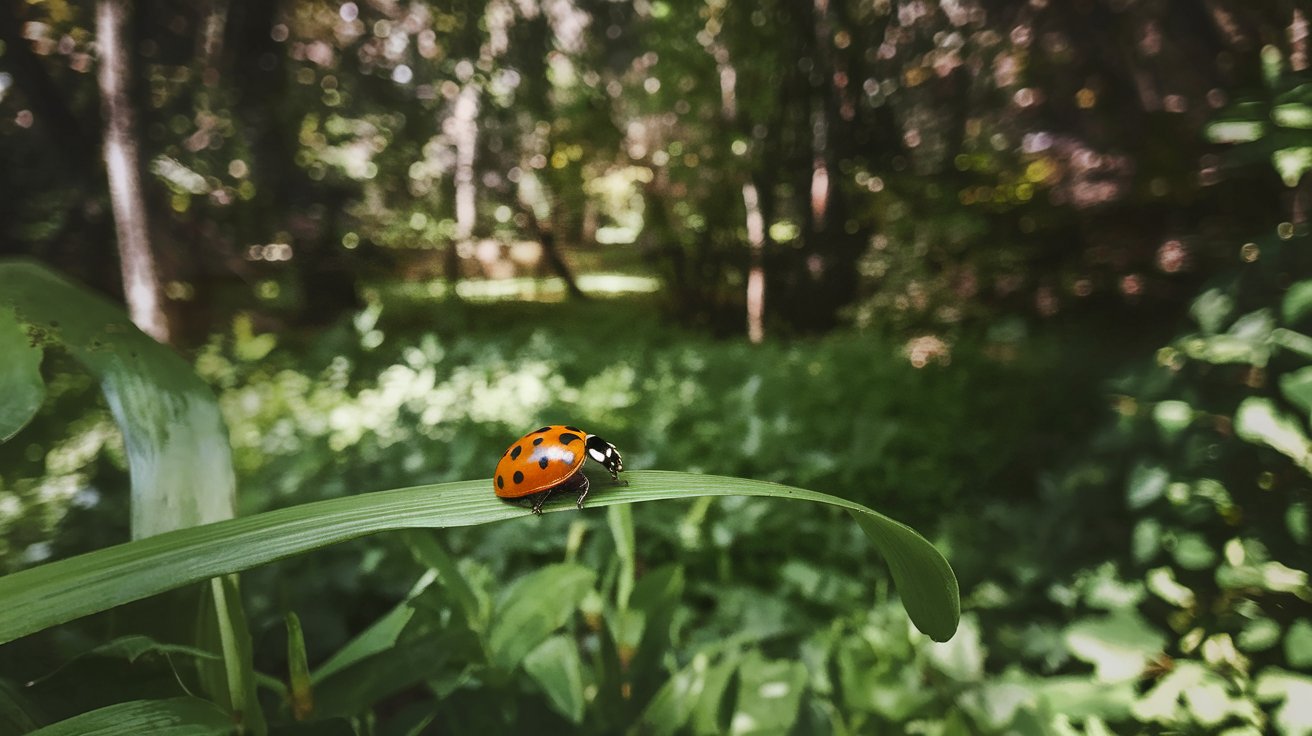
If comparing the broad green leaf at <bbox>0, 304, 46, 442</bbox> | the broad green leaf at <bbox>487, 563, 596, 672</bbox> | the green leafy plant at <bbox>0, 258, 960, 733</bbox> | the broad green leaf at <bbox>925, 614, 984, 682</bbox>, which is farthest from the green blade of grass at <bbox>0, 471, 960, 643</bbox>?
the broad green leaf at <bbox>925, 614, 984, 682</bbox>

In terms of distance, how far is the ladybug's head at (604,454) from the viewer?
0.47 meters

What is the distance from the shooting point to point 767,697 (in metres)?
0.65

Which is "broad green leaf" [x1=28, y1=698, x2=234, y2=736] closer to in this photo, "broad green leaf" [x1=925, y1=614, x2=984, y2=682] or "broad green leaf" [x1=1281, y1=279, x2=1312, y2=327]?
"broad green leaf" [x1=925, y1=614, x2=984, y2=682]

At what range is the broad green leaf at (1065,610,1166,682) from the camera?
2.21 feet

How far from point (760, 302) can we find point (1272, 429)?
9.38ft

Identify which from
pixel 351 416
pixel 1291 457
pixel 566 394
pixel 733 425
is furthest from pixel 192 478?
pixel 351 416

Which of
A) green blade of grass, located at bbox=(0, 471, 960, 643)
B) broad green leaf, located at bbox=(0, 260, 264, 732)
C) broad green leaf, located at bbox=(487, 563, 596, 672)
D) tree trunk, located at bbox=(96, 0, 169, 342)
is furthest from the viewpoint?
tree trunk, located at bbox=(96, 0, 169, 342)

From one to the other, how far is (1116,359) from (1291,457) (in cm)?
179

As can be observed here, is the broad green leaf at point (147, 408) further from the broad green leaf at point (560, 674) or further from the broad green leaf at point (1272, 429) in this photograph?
the broad green leaf at point (1272, 429)

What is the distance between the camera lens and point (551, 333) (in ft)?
11.2

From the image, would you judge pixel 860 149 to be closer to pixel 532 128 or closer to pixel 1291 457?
pixel 532 128

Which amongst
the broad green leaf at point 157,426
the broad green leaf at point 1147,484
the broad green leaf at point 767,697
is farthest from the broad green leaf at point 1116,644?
the broad green leaf at point 157,426

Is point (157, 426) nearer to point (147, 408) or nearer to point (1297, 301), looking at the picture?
point (147, 408)

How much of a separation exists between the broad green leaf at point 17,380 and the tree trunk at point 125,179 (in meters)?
2.62
